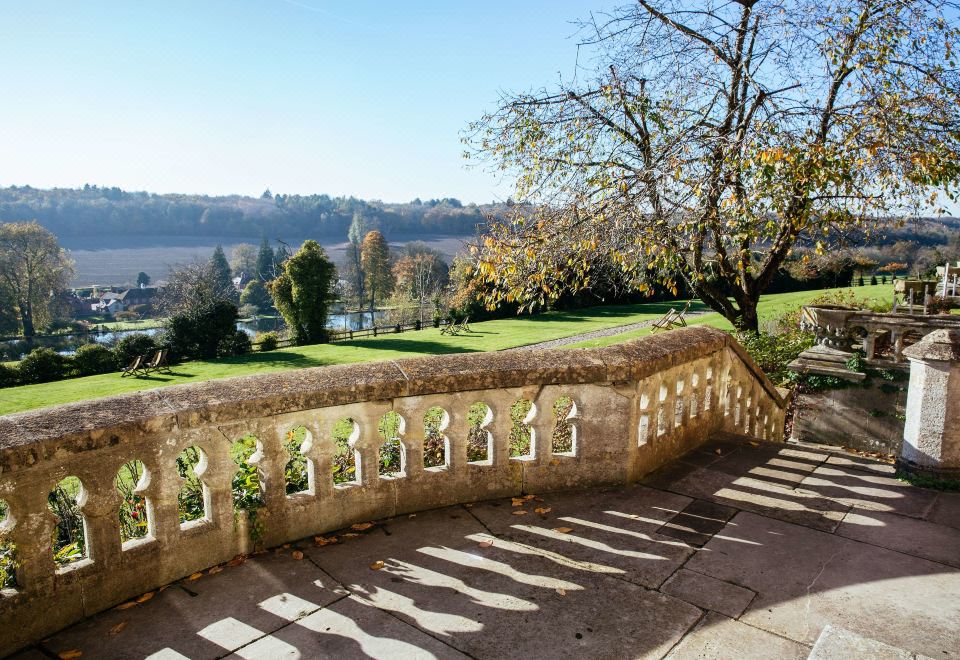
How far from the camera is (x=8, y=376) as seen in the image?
95.3ft

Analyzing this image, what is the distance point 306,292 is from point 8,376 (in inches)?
659

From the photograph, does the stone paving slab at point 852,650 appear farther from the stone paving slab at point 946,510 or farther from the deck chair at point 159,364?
the deck chair at point 159,364

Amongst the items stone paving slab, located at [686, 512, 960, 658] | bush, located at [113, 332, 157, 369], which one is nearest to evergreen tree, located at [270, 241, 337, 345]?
bush, located at [113, 332, 157, 369]

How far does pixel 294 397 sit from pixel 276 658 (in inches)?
55.0

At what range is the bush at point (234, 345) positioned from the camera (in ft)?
122

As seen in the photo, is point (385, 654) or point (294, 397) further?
point (294, 397)

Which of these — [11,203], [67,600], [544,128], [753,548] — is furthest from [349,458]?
[11,203]

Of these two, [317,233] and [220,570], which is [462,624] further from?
[317,233]

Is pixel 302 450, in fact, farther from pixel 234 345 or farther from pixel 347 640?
pixel 234 345

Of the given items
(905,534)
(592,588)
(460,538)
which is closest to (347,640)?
(460,538)

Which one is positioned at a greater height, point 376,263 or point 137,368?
point 376,263

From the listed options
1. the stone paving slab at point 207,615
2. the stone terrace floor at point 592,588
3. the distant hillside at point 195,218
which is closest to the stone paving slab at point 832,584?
the stone terrace floor at point 592,588

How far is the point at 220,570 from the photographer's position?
11.4 ft

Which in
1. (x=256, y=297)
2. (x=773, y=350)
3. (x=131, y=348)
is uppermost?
(x=773, y=350)
